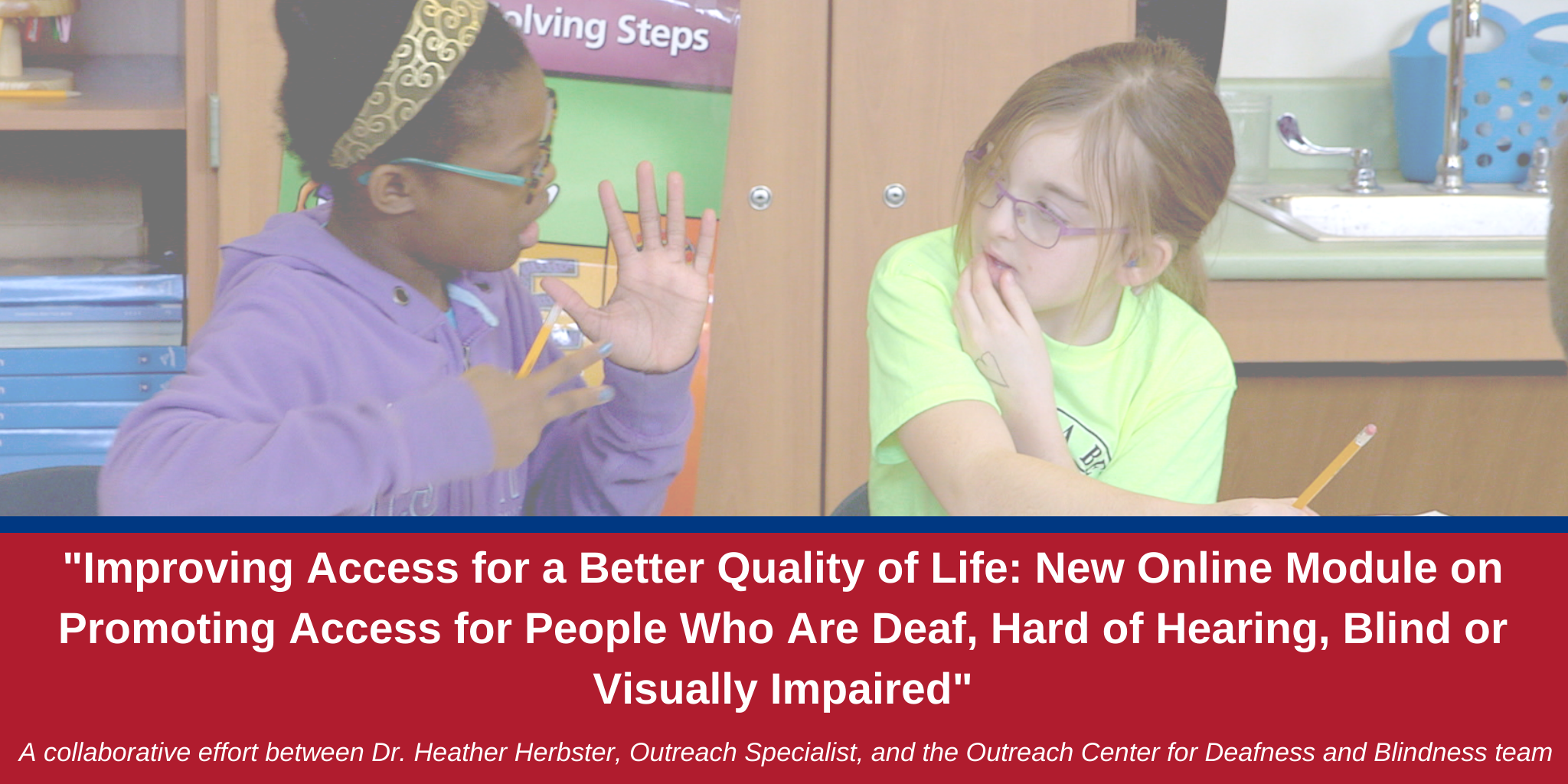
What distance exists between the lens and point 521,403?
2.42ft

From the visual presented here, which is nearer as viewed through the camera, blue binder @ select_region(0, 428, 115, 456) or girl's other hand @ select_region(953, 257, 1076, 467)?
girl's other hand @ select_region(953, 257, 1076, 467)

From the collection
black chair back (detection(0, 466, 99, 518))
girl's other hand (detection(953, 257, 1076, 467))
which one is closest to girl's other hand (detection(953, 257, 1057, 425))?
girl's other hand (detection(953, 257, 1076, 467))

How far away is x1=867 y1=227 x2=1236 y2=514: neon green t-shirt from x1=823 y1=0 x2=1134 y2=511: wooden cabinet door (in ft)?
1.33

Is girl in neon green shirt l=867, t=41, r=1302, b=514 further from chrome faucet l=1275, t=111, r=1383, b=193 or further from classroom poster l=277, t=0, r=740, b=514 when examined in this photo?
chrome faucet l=1275, t=111, r=1383, b=193

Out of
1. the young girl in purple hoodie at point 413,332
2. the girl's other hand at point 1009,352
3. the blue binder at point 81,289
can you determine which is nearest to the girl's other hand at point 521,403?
the young girl in purple hoodie at point 413,332

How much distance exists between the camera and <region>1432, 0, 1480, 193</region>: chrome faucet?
1.60m

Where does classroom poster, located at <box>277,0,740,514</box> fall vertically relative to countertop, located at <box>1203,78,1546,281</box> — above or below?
above

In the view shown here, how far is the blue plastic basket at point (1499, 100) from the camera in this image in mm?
1645

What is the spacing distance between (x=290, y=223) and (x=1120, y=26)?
32.0 inches

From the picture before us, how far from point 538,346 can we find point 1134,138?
1.17 ft

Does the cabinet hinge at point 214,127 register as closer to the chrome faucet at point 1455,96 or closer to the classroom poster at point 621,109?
the classroom poster at point 621,109

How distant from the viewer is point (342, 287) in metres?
0.78
